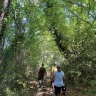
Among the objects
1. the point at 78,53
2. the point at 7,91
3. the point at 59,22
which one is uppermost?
the point at 59,22

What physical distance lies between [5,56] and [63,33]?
9731mm

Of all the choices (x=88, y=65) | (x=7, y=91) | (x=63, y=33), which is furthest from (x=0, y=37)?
(x=63, y=33)

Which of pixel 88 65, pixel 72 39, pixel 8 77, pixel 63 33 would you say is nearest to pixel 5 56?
pixel 8 77

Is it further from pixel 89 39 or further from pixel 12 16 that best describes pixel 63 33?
pixel 12 16

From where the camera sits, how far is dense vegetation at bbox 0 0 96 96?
10.3 metres

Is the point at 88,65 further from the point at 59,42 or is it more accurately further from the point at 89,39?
→ the point at 59,42

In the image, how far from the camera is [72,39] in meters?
17.5

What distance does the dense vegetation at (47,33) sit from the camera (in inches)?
405

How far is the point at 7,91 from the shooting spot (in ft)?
29.5

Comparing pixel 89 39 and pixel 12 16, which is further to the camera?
pixel 89 39

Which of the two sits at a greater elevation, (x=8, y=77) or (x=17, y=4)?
(x=17, y=4)

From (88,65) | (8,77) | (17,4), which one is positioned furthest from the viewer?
(88,65)

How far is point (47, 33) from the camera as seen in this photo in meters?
22.6

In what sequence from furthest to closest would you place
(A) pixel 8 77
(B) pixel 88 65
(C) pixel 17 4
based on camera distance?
(B) pixel 88 65
(C) pixel 17 4
(A) pixel 8 77
